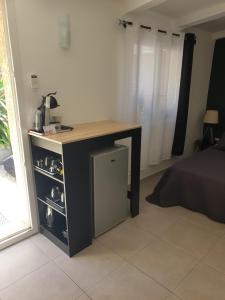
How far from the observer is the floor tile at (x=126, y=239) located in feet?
6.18

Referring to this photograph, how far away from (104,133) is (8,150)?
6.08 feet

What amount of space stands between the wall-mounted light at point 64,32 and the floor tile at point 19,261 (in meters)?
1.84

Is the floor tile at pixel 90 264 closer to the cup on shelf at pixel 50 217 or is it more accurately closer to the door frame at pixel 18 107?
the cup on shelf at pixel 50 217

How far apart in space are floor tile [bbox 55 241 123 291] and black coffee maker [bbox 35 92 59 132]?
1110mm

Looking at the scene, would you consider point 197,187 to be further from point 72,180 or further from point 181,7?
point 181,7

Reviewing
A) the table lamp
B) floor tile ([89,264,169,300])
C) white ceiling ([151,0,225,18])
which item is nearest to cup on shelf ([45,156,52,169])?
floor tile ([89,264,169,300])

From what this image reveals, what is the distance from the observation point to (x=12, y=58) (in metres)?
1.69

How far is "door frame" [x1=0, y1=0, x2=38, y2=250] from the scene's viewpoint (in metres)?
1.63

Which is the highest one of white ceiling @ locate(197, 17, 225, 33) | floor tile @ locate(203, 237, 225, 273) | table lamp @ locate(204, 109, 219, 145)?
white ceiling @ locate(197, 17, 225, 33)

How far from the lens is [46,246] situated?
1928 millimetres

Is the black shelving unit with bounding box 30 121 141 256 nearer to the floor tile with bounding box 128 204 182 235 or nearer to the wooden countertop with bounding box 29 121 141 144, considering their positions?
the wooden countertop with bounding box 29 121 141 144

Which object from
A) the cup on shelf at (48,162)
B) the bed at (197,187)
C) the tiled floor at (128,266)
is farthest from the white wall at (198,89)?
the cup on shelf at (48,162)

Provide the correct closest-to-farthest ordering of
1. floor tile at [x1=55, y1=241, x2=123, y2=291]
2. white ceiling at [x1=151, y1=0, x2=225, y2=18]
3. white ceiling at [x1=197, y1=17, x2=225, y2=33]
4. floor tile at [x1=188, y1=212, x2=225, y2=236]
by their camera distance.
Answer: floor tile at [x1=55, y1=241, x2=123, y2=291]
floor tile at [x1=188, y1=212, x2=225, y2=236]
white ceiling at [x1=151, y1=0, x2=225, y2=18]
white ceiling at [x1=197, y1=17, x2=225, y2=33]

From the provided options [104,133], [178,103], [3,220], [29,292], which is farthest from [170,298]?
[178,103]
